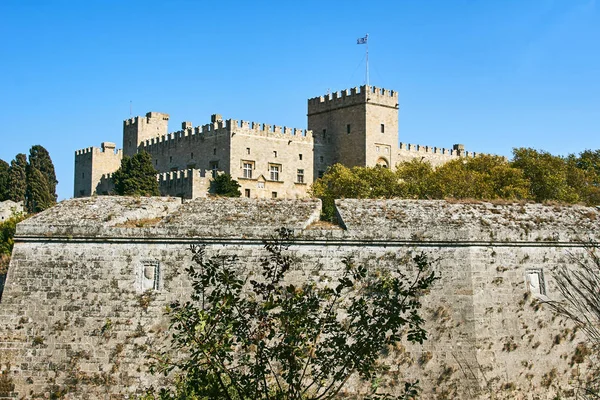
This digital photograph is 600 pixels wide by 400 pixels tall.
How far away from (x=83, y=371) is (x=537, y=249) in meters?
9.13

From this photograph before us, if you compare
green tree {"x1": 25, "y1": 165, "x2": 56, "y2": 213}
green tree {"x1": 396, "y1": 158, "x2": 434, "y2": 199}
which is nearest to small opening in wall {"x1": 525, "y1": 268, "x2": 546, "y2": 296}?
green tree {"x1": 396, "y1": 158, "x2": 434, "y2": 199}

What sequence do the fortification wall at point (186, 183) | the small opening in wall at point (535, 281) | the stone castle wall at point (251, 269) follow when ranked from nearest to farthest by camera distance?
1. the stone castle wall at point (251, 269)
2. the small opening in wall at point (535, 281)
3. the fortification wall at point (186, 183)

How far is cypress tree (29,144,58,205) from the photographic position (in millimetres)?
62397

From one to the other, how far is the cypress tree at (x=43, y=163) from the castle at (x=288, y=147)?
4849 millimetres

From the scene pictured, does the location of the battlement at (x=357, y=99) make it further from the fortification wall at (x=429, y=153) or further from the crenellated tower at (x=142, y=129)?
the crenellated tower at (x=142, y=129)

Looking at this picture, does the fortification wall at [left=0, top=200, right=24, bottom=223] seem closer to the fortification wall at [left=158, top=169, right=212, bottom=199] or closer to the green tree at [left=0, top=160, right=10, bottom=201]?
the green tree at [left=0, top=160, right=10, bottom=201]

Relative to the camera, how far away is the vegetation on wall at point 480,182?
41.7 m

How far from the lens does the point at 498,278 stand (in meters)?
14.7

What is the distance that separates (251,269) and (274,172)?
45.7 meters

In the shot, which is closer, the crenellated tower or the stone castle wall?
the stone castle wall

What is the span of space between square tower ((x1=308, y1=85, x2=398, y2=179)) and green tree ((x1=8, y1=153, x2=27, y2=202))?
23.4m

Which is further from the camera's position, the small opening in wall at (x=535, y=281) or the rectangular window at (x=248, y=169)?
the rectangular window at (x=248, y=169)

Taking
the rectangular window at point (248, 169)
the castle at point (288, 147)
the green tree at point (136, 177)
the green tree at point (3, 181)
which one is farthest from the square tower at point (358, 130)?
the green tree at point (3, 181)

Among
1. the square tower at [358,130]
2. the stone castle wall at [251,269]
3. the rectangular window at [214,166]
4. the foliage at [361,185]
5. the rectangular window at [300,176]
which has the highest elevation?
the square tower at [358,130]
